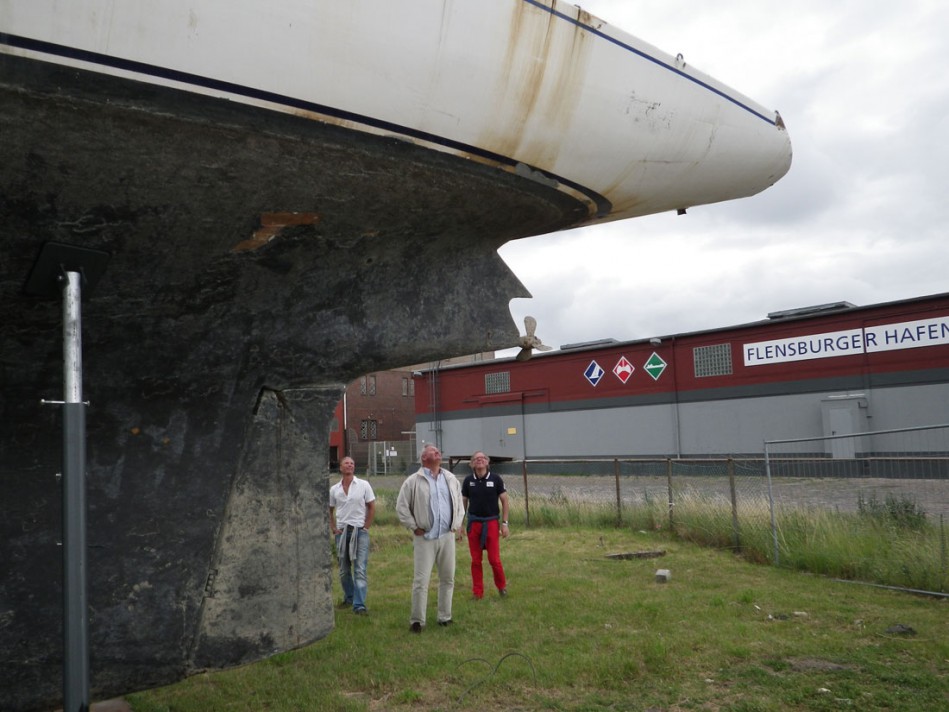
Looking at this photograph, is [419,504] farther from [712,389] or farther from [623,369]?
[623,369]

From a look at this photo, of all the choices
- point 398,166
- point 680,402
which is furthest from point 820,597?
point 680,402

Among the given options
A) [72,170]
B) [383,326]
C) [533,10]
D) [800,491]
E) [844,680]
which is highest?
[533,10]

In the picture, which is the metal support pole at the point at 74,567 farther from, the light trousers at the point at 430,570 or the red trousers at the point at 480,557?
the red trousers at the point at 480,557

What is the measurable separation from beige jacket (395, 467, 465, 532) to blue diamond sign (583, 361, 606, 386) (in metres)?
18.5

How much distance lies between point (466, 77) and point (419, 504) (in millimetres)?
4584

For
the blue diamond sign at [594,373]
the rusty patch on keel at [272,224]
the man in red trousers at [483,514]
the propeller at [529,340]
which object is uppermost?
the blue diamond sign at [594,373]

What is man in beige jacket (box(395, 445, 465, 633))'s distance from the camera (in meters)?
6.71

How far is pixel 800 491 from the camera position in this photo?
9789 millimetres

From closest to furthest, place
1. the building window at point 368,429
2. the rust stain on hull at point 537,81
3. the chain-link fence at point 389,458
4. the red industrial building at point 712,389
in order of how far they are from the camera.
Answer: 1. the rust stain on hull at point 537,81
2. the red industrial building at point 712,389
3. the chain-link fence at point 389,458
4. the building window at point 368,429

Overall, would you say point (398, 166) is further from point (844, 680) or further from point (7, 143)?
point (844, 680)

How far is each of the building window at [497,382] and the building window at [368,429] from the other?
1024 cm

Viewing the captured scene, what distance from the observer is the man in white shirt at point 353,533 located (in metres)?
7.41

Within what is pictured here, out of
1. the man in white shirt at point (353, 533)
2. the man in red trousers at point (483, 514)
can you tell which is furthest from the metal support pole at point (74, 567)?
the man in red trousers at point (483, 514)

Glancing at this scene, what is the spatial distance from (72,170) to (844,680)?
5044 millimetres
